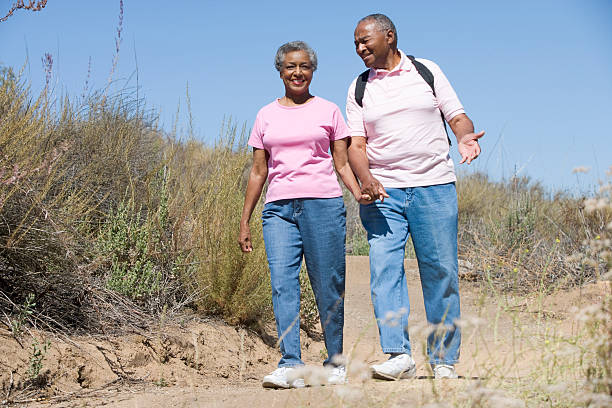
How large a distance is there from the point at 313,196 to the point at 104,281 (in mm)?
2299

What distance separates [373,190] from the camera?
12.0ft

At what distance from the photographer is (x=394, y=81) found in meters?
3.95

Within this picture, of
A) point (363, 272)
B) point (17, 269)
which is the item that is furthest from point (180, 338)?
point (363, 272)

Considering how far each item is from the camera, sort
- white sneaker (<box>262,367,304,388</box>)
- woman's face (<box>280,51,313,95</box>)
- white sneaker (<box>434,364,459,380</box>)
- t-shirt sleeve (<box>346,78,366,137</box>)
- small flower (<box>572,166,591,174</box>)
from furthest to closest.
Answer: t-shirt sleeve (<box>346,78,366,137</box>), woman's face (<box>280,51,313,95</box>), white sneaker (<box>262,367,304,388</box>), white sneaker (<box>434,364,459,380</box>), small flower (<box>572,166,591,174</box>)

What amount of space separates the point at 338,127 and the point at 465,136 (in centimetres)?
74

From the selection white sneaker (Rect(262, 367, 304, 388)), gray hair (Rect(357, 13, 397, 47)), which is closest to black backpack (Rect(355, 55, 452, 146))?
gray hair (Rect(357, 13, 397, 47))

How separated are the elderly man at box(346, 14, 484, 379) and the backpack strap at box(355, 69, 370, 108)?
20 millimetres

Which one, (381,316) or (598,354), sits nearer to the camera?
(598,354)

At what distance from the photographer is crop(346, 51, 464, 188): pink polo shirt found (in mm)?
3809

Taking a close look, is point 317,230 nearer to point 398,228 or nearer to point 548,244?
point 398,228

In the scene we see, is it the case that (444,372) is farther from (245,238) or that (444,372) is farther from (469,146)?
(245,238)

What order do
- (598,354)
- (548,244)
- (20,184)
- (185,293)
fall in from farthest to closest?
(548,244)
(185,293)
(20,184)
(598,354)

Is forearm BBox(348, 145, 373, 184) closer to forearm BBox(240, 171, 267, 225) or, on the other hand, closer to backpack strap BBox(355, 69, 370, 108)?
backpack strap BBox(355, 69, 370, 108)

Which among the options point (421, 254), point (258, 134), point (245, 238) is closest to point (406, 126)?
point (421, 254)
